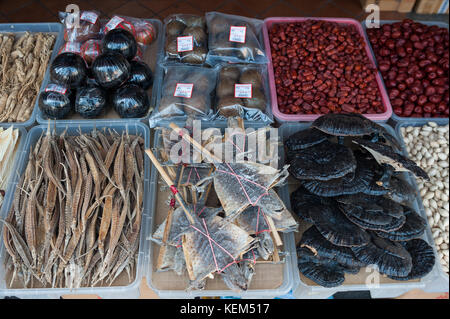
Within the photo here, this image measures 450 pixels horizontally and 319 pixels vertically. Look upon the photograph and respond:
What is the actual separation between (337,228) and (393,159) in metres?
0.44

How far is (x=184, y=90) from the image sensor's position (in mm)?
2184

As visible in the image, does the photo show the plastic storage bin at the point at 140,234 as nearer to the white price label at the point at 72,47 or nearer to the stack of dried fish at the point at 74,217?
the stack of dried fish at the point at 74,217

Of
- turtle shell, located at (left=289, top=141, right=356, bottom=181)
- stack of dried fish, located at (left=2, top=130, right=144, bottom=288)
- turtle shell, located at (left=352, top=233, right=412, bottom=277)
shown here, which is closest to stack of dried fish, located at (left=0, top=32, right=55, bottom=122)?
stack of dried fish, located at (left=2, top=130, right=144, bottom=288)

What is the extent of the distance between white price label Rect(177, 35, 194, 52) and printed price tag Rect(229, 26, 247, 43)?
0.93 feet

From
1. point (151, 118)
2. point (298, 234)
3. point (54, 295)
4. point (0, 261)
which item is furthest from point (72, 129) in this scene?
point (298, 234)

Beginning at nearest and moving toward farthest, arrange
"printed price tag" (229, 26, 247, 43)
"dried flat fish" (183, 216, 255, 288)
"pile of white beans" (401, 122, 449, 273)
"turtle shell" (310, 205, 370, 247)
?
"dried flat fish" (183, 216, 255, 288) → "turtle shell" (310, 205, 370, 247) → "pile of white beans" (401, 122, 449, 273) → "printed price tag" (229, 26, 247, 43)

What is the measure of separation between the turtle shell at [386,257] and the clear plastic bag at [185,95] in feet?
3.94

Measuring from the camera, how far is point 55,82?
211cm

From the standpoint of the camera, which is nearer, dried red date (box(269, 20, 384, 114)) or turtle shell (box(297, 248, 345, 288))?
turtle shell (box(297, 248, 345, 288))

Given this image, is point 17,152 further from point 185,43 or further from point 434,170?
point 434,170

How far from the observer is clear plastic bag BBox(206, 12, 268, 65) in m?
2.38

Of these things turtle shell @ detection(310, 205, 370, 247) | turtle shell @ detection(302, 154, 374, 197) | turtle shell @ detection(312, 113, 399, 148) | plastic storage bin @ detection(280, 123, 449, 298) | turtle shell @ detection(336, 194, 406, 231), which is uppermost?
turtle shell @ detection(312, 113, 399, 148)

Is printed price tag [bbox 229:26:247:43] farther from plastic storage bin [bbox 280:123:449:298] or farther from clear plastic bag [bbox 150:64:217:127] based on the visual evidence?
plastic storage bin [bbox 280:123:449:298]

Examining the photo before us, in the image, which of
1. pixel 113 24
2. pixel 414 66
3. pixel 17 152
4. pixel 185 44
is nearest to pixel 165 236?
pixel 17 152
